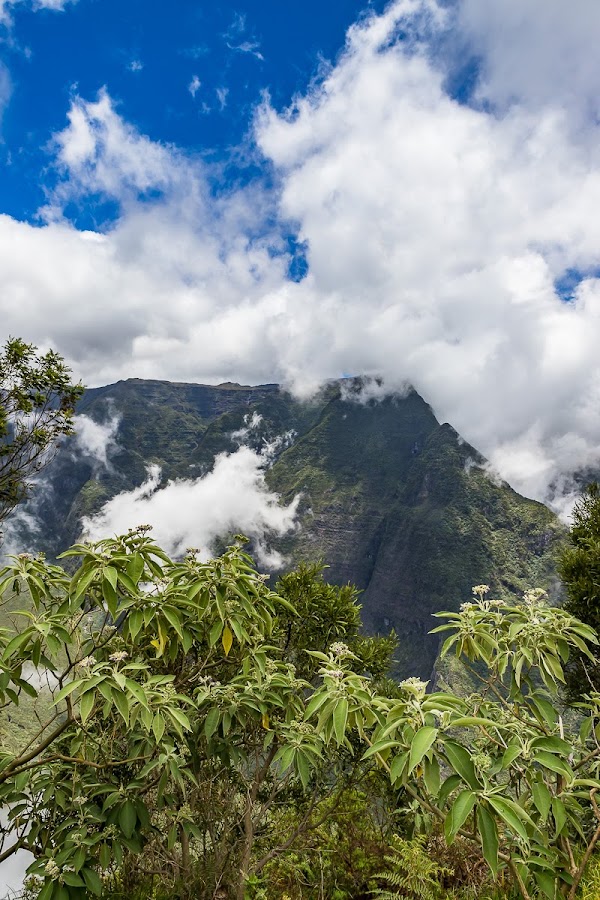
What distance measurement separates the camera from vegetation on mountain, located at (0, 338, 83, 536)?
9617mm

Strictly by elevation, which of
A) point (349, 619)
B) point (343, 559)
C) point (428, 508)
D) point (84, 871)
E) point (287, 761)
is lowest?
point (84, 871)

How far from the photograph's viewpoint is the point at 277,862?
564cm

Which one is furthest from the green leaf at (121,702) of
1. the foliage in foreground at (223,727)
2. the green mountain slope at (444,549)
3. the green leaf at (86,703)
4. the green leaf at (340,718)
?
the green mountain slope at (444,549)

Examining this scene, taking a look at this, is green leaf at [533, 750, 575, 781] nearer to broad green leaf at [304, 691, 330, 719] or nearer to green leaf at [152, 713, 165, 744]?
broad green leaf at [304, 691, 330, 719]

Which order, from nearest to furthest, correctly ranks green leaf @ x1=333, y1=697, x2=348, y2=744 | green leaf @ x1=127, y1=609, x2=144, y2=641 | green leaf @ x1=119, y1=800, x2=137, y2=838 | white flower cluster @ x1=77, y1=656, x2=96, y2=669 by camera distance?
green leaf @ x1=333, y1=697, x2=348, y2=744 < white flower cluster @ x1=77, y1=656, x2=96, y2=669 < green leaf @ x1=127, y1=609, x2=144, y2=641 < green leaf @ x1=119, y1=800, x2=137, y2=838

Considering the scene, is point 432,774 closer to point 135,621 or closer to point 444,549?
point 135,621

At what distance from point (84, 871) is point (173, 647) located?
1517 millimetres

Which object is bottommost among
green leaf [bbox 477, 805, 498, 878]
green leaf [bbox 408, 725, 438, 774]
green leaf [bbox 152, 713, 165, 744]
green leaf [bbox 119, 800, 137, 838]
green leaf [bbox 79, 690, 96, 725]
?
green leaf [bbox 119, 800, 137, 838]

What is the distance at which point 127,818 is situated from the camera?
3.50 meters

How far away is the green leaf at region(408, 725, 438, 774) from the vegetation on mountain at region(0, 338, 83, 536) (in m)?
9.17

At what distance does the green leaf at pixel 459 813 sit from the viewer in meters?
2.00

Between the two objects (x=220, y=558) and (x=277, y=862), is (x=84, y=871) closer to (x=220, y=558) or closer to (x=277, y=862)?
(x=220, y=558)

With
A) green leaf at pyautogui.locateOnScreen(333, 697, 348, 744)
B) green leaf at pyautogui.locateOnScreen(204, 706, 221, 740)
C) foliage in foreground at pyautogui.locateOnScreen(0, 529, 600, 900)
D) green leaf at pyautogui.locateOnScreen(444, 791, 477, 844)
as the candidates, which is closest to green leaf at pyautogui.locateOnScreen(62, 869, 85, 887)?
foliage in foreground at pyautogui.locateOnScreen(0, 529, 600, 900)

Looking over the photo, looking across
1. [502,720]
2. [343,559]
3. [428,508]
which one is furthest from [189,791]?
[343,559]
